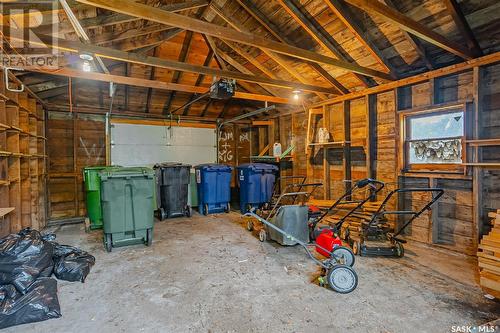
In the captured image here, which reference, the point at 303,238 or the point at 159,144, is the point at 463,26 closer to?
the point at 303,238

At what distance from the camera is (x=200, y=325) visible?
1.97 meters

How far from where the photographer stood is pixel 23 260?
229 centimetres

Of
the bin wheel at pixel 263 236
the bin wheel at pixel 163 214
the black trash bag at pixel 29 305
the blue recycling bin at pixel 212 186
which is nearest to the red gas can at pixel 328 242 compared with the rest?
the bin wheel at pixel 263 236

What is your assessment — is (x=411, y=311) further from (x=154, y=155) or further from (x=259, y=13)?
(x=154, y=155)

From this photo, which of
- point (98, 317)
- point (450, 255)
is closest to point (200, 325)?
point (98, 317)

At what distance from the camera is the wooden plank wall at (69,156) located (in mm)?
5453

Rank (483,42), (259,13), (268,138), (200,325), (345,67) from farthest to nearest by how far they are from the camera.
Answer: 1. (268,138)
2. (259,13)
3. (345,67)
4. (483,42)
5. (200,325)

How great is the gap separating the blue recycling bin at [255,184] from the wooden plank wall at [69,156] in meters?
3.52

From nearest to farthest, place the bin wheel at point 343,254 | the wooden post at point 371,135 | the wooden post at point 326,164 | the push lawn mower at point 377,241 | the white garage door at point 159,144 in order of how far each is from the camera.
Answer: the bin wheel at point 343,254
the push lawn mower at point 377,241
the wooden post at point 371,135
the wooden post at point 326,164
the white garage door at point 159,144

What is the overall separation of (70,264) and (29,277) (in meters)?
0.53

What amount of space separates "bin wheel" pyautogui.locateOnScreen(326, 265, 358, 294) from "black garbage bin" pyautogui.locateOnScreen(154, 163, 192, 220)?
3.90m

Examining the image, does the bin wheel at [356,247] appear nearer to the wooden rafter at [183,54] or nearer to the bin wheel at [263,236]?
the bin wheel at [263,236]

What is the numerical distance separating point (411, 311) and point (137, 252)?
3.31 meters

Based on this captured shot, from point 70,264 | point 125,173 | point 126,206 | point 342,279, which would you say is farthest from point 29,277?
point 342,279
